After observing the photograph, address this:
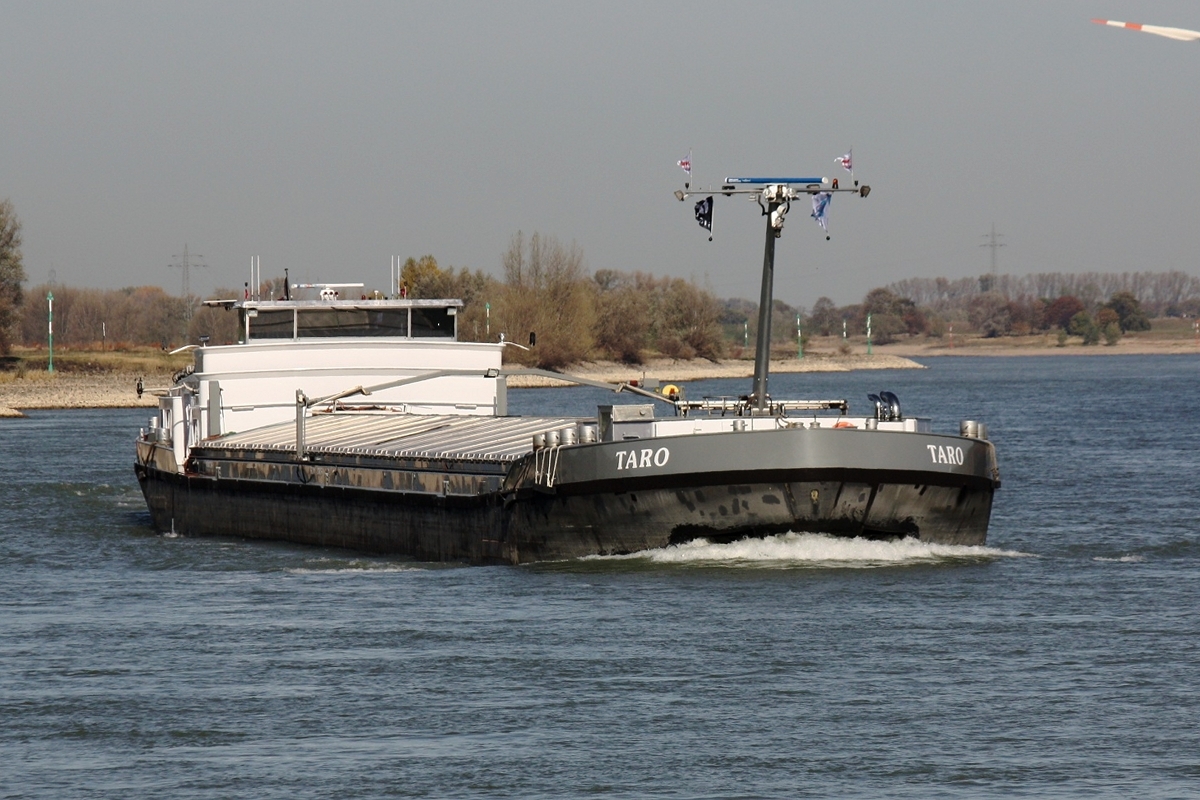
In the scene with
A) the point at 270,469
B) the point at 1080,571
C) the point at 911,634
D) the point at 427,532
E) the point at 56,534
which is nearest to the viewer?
the point at 911,634

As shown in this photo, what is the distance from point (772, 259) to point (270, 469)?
9.52m

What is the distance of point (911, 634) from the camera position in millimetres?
18094

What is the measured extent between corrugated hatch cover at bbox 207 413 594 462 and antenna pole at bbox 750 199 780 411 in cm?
336

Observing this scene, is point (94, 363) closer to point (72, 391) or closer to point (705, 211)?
point (72, 391)

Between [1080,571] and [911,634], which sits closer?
[911,634]

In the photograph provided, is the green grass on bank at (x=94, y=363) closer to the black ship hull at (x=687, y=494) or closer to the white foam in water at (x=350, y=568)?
the white foam in water at (x=350, y=568)

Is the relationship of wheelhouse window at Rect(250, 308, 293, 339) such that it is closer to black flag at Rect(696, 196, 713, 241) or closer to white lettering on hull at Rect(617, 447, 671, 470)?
black flag at Rect(696, 196, 713, 241)

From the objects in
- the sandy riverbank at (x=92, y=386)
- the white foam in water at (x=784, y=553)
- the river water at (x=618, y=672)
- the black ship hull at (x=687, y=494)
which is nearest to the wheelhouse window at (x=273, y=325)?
the river water at (x=618, y=672)

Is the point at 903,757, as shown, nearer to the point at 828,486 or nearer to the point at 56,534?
the point at 828,486

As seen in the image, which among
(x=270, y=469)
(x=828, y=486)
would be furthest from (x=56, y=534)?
(x=828, y=486)

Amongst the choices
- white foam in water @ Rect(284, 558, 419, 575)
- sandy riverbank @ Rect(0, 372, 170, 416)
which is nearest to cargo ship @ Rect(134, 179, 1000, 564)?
white foam in water @ Rect(284, 558, 419, 575)

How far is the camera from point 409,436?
92.2ft

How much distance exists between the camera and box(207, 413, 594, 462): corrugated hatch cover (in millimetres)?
25594

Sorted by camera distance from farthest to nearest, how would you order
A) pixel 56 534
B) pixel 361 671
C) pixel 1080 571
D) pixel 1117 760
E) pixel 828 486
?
pixel 56 534 < pixel 1080 571 < pixel 828 486 < pixel 361 671 < pixel 1117 760
